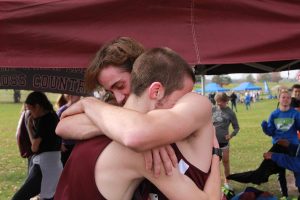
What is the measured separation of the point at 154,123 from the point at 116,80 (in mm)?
402

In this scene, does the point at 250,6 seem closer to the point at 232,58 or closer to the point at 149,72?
the point at 232,58

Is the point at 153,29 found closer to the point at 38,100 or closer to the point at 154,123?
the point at 154,123

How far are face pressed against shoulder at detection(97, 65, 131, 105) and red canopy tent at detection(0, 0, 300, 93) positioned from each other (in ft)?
2.09

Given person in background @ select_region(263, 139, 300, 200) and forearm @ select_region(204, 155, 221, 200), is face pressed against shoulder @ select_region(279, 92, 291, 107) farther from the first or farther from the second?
forearm @ select_region(204, 155, 221, 200)

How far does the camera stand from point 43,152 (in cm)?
518

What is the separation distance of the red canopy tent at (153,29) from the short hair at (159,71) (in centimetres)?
82

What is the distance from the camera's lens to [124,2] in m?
2.30

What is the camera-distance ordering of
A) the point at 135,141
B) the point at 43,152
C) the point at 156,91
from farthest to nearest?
the point at 43,152 < the point at 156,91 < the point at 135,141

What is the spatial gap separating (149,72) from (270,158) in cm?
492

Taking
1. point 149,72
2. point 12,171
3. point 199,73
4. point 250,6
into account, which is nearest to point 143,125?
point 149,72

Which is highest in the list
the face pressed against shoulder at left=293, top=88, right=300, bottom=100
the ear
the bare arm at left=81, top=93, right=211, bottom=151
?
the ear

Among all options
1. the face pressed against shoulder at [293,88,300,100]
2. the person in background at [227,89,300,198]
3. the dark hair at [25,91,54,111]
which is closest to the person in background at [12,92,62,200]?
the dark hair at [25,91,54,111]

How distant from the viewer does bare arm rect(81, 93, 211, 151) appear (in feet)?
4.24

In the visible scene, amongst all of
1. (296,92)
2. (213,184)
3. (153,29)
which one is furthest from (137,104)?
(296,92)
